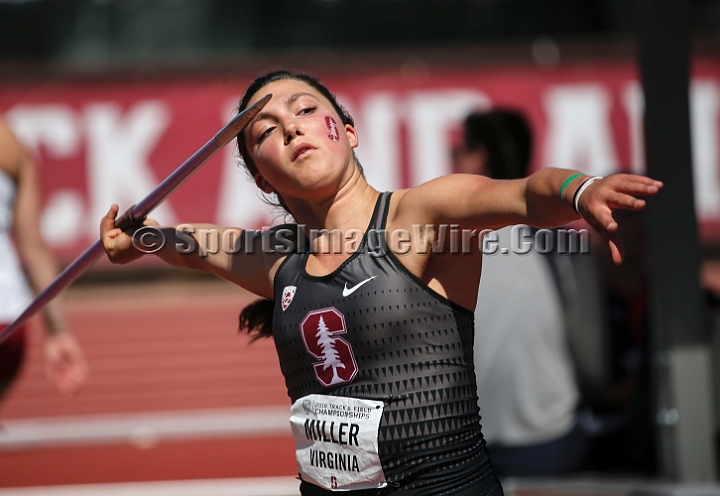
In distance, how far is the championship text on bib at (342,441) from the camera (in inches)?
78.7

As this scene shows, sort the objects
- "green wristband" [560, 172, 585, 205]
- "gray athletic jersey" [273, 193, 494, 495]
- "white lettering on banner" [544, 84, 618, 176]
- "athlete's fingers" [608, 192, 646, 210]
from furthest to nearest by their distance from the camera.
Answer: "white lettering on banner" [544, 84, 618, 176] → "gray athletic jersey" [273, 193, 494, 495] → "green wristband" [560, 172, 585, 205] → "athlete's fingers" [608, 192, 646, 210]

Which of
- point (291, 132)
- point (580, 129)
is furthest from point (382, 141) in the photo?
point (291, 132)

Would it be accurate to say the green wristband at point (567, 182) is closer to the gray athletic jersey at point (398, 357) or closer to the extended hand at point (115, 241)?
the gray athletic jersey at point (398, 357)

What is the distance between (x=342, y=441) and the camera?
202 cm

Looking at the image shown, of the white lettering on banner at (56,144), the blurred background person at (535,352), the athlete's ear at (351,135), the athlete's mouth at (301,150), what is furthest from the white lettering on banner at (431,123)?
the athlete's mouth at (301,150)

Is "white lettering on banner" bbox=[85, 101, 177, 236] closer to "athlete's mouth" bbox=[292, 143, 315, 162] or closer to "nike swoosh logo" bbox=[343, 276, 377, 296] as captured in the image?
"athlete's mouth" bbox=[292, 143, 315, 162]

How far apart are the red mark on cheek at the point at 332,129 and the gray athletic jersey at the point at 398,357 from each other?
0.25 meters

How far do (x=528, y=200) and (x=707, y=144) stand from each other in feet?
35.3

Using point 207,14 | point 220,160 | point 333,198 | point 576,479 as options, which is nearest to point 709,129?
point 220,160

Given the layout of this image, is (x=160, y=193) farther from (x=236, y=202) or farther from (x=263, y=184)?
(x=236, y=202)

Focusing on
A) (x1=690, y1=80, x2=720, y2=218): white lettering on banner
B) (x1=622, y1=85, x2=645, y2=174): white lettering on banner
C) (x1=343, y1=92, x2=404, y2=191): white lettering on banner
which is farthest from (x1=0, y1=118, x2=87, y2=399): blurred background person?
(x1=690, y1=80, x2=720, y2=218): white lettering on banner

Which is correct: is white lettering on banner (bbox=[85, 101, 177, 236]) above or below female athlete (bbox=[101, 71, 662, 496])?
above

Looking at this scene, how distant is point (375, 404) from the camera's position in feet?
6.56

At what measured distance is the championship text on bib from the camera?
2.00 m
